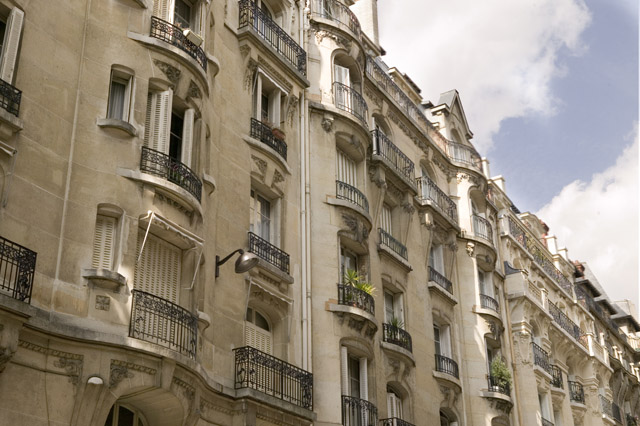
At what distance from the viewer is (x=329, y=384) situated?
2020cm

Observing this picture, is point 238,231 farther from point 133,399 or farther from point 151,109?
point 133,399

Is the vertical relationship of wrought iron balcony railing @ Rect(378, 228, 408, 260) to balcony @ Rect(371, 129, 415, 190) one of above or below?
below

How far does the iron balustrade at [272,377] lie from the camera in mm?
17797

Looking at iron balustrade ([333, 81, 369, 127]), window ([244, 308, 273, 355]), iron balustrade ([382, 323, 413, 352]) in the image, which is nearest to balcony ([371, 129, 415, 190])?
iron balustrade ([333, 81, 369, 127])

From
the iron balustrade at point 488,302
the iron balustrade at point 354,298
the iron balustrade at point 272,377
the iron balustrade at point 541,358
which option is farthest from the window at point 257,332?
the iron balustrade at point 541,358

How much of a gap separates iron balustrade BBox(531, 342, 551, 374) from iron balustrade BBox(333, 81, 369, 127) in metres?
13.9

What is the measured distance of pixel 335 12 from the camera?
2598 centimetres

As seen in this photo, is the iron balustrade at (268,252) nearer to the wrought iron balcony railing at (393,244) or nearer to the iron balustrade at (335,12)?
the wrought iron balcony railing at (393,244)

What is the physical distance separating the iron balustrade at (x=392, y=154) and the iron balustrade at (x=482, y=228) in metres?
4.40

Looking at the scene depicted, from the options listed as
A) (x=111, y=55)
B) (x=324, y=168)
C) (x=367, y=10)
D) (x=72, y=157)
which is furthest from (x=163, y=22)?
(x=367, y=10)

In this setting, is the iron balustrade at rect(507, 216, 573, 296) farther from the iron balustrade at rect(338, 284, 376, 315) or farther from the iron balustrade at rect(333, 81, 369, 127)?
the iron balustrade at rect(338, 284, 376, 315)

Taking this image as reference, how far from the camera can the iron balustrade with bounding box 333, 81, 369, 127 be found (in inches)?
967

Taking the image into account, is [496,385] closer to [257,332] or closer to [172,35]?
[257,332]

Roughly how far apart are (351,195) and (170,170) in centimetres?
781
